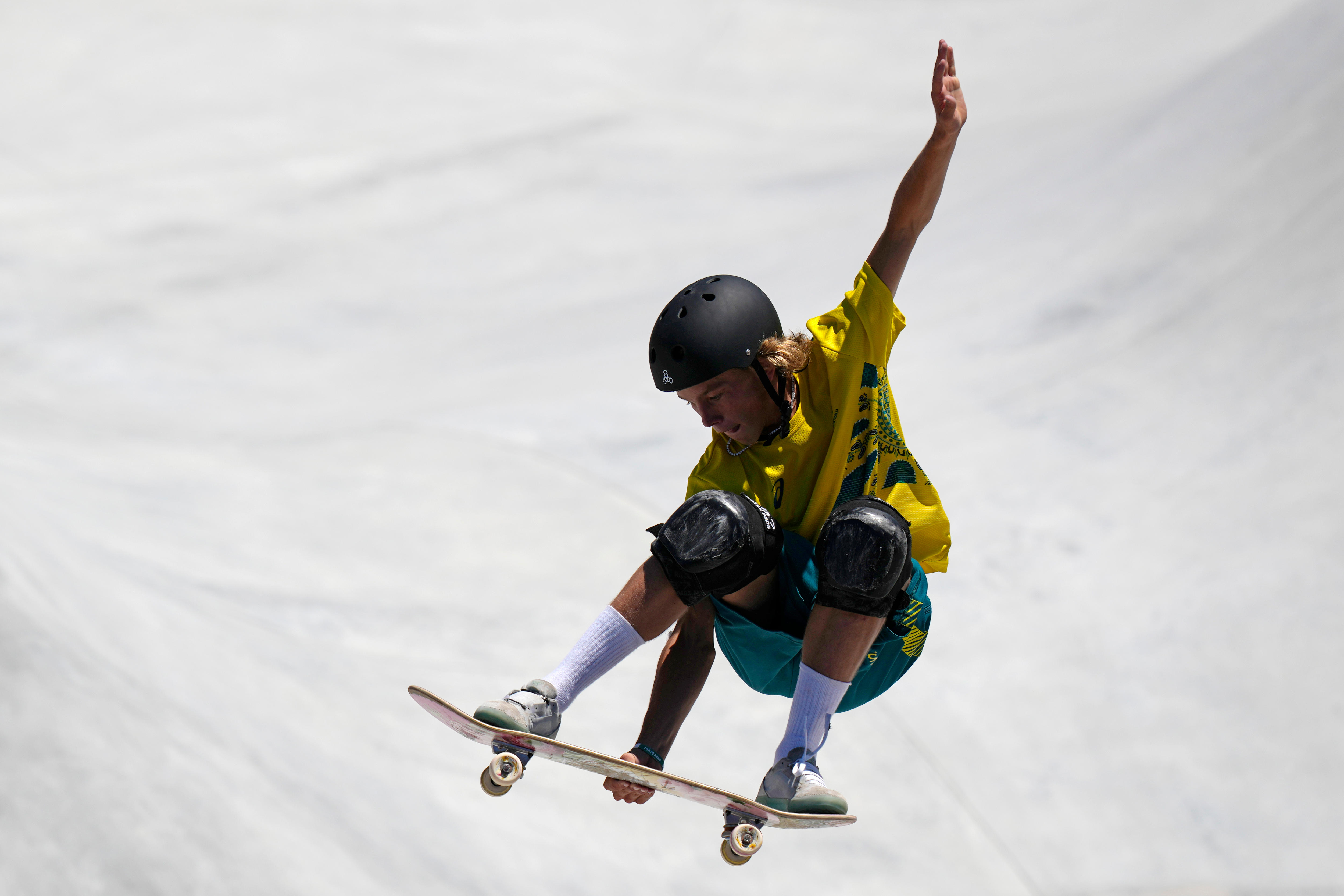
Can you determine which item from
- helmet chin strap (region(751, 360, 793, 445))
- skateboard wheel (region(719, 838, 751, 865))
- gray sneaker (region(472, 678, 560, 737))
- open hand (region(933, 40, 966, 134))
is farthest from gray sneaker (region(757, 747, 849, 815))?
open hand (region(933, 40, 966, 134))

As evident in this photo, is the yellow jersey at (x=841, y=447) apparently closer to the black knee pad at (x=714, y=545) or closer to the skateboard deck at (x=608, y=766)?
the black knee pad at (x=714, y=545)

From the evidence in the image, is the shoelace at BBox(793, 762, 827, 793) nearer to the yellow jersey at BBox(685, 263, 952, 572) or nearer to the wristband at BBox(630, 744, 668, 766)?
the wristband at BBox(630, 744, 668, 766)

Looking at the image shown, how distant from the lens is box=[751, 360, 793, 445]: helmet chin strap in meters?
3.64

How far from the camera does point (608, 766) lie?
11.3 ft

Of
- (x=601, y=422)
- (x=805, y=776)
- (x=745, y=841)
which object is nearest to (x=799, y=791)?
(x=805, y=776)

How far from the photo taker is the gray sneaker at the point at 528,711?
3371 mm

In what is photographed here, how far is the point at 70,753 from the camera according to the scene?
464cm

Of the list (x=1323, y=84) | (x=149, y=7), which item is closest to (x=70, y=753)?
(x=1323, y=84)

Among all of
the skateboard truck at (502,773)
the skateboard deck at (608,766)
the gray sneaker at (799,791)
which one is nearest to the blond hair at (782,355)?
the gray sneaker at (799,791)

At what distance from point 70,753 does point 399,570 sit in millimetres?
3502

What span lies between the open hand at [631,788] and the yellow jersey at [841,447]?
2.58ft

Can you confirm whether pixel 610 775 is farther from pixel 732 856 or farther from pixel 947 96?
pixel 947 96

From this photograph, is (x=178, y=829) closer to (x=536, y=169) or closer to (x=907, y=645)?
(x=907, y=645)

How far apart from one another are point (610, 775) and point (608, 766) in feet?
0.44
